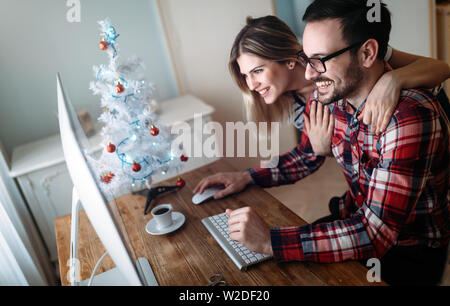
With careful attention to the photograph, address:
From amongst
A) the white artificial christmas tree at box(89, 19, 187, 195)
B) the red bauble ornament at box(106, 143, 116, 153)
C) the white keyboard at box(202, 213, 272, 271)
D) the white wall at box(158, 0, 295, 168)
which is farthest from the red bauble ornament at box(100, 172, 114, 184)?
the white wall at box(158, 0, 295, 168)

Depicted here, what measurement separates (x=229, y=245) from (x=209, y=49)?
1344mm

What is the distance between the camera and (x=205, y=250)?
1031mm

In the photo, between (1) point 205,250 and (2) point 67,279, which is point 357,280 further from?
(2) point 67,279

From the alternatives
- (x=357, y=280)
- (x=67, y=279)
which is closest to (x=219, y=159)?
(x=67, y=279)

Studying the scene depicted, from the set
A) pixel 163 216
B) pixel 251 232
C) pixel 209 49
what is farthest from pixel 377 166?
pixel 209 49

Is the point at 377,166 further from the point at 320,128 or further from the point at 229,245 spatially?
the point at 229,245

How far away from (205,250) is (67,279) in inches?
18.0

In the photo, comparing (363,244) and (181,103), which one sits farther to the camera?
(181,103)

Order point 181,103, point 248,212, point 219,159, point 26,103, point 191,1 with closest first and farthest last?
point 248,212 → point 219,159 → point 191,1 → point 26,103 → point 181,103

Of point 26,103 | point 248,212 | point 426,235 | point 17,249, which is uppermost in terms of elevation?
point 26,103

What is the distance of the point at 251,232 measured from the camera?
3.07 feet

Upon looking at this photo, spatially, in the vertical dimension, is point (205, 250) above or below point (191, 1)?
below

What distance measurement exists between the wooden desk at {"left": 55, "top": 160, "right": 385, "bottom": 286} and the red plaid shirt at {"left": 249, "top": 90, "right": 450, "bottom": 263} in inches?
1.8

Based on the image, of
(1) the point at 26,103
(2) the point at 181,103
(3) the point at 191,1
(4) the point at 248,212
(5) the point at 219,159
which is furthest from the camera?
(2) the point at 181,103
